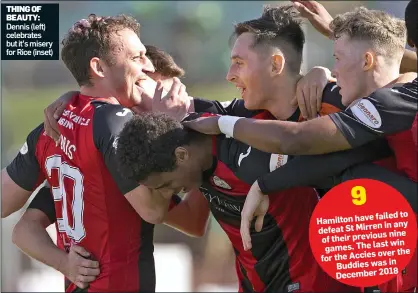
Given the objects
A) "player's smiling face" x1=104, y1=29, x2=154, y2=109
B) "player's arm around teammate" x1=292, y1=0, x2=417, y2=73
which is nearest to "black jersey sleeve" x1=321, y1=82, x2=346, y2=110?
"player's arm around teammate" x1=292, y1=0, x2=417, y2=73

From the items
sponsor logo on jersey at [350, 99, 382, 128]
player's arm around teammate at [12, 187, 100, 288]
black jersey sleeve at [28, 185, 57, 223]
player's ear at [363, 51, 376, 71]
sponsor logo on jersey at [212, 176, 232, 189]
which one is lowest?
player's arm around teammate at [12, 187, 100, 288]

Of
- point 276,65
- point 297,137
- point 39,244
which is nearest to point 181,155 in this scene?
point 297,137

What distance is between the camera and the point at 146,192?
344 centimetres

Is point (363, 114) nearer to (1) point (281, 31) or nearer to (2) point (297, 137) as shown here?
(2) point (297, 137)

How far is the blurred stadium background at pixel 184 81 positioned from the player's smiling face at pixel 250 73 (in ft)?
11.1

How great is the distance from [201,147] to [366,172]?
27.4 inches

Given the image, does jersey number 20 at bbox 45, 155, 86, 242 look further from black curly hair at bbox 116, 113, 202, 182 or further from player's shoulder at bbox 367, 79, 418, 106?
player's shoulder at bbox 367, 79, 418, 106

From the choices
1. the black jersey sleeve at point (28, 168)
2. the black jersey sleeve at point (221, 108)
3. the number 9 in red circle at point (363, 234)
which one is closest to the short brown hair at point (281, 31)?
the black jersey sleeve at point (221, 108)

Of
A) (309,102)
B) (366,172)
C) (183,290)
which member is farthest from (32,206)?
(183,290)

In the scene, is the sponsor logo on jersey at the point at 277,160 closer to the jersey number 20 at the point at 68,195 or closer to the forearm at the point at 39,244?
the jersey number 20 at the point at 68,195

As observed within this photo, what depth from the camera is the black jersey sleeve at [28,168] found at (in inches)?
154

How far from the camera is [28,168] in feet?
12.9

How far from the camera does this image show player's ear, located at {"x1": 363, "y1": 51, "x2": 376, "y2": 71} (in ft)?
10.5

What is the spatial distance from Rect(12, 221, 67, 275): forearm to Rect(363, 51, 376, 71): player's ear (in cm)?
160
